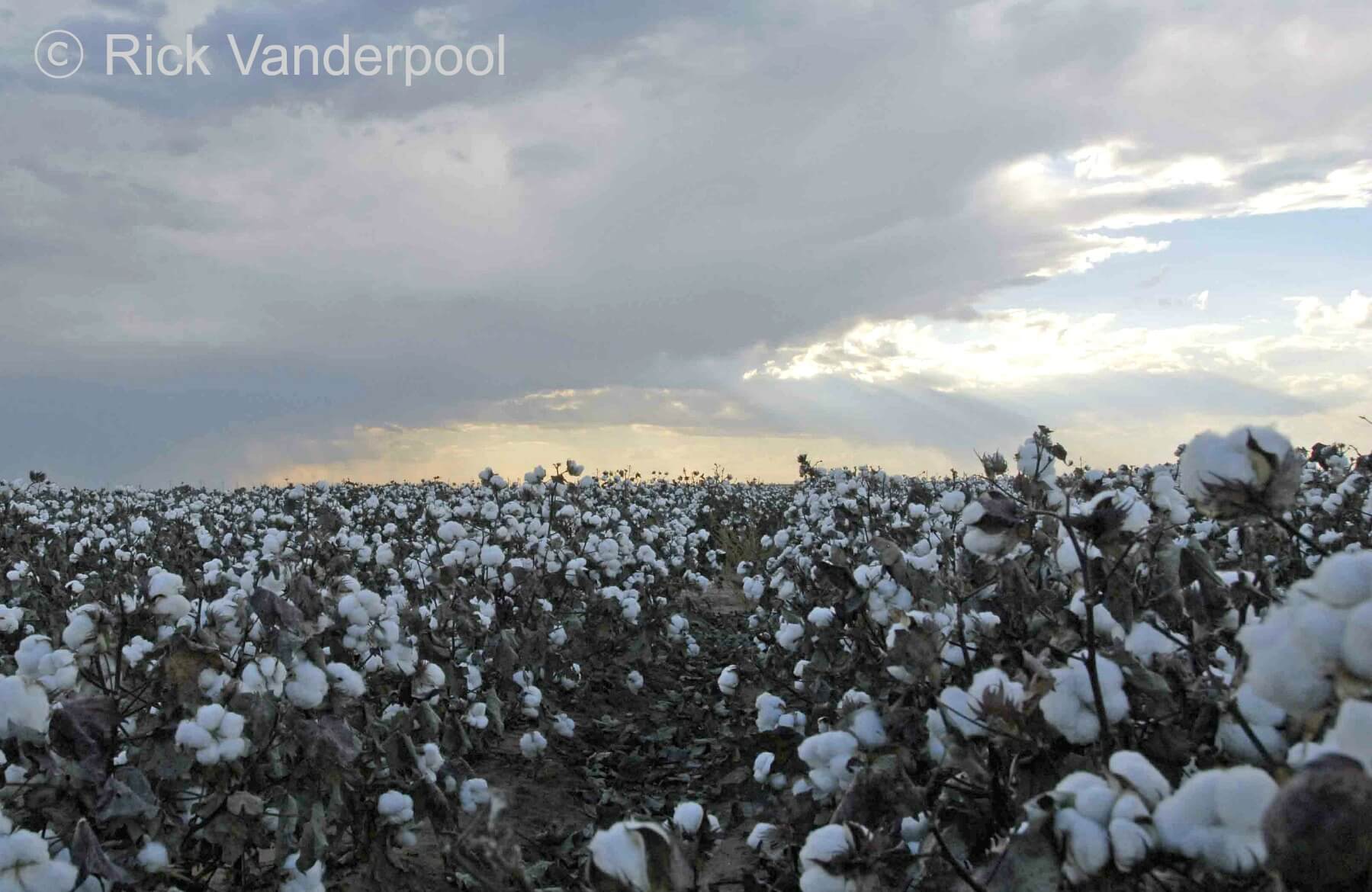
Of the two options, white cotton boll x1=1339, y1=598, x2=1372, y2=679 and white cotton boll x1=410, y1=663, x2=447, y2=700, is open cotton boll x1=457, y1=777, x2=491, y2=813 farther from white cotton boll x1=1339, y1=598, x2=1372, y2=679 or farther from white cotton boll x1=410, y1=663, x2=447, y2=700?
white cotton boll x1=1339, y1=598, x2=1372, y2=679

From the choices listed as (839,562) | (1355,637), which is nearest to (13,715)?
(839,562)

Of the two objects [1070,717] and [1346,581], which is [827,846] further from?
[1346,581]

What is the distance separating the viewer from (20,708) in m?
2.59

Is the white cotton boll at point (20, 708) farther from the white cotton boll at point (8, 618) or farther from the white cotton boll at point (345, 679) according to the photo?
the white cotton boll at point (8, 618)

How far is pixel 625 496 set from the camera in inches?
Result: 620

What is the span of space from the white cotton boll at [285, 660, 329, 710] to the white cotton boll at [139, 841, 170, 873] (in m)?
0.53

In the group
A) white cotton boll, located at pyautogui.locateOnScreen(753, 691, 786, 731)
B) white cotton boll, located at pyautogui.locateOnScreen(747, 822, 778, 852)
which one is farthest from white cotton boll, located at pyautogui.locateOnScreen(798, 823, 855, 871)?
white cotton boll, located at pyautogui.locateOnScreen(753, 691, 786, 731)

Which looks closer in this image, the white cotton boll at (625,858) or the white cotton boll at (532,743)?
the white cotton boll at (625,858)

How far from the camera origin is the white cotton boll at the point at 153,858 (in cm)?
289

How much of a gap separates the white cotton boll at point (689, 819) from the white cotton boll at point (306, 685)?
4.83ft

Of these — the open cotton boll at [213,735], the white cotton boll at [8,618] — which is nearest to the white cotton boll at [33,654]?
the open cotton boll at [213,735]

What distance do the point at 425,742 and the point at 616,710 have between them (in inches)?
164

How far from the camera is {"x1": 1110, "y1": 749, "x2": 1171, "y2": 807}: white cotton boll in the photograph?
1.42 meters

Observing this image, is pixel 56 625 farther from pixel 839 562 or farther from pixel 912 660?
pixel 912 660
